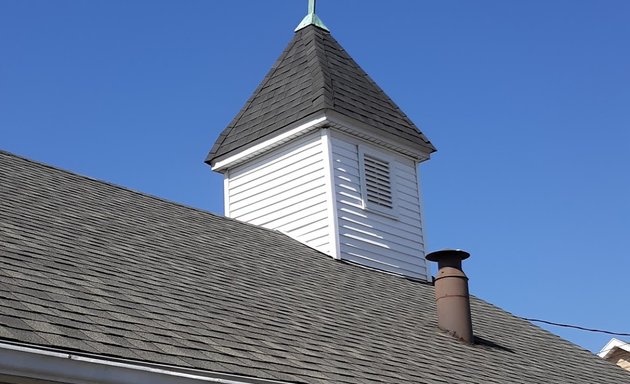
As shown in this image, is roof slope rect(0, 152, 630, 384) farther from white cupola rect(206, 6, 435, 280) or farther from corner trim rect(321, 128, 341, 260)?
white cupola rect(206, 6, 435, 280)

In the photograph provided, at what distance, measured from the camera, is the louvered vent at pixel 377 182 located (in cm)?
1551

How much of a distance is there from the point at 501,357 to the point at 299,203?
14.4 feet

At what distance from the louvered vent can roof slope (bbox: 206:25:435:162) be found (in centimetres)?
56

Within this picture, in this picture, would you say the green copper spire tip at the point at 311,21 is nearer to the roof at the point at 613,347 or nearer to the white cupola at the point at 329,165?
the white cupola at the point at 329,165

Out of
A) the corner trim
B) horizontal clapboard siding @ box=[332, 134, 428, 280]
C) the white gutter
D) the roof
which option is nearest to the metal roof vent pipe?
the corner trim

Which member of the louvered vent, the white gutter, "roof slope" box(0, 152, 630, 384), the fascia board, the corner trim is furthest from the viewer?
the louvered vent

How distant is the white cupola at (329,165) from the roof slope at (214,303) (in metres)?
0.65

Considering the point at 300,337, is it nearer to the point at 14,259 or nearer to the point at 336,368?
the point at 336,368

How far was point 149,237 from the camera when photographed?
35.9ft

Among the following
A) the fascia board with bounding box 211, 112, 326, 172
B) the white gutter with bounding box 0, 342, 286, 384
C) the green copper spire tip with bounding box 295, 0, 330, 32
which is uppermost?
the green copper spire tip with bounding box 295, 0, 330, 32

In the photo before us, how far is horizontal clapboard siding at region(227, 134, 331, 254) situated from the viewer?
14938 millimetres

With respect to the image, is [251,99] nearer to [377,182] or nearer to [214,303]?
[377,182]

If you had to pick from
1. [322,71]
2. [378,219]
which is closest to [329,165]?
[378,219]

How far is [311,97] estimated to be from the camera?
15.3 metres
